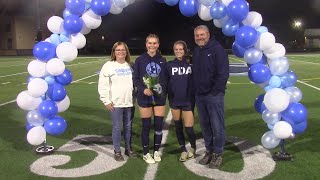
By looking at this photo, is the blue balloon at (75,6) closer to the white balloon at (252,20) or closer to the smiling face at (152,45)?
the smiling face at (152,45)

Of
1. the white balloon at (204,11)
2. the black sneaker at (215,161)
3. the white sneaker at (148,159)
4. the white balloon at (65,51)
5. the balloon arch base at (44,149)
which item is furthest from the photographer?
the balloon arch base at (44,149)

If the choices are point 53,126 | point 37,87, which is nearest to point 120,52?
point 37,87

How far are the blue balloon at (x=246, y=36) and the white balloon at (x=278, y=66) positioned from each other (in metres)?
0.52

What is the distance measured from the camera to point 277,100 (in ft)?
18.8

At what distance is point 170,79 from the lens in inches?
235

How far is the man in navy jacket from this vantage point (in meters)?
5.59

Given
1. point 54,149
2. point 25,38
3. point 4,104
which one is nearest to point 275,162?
point 54,149

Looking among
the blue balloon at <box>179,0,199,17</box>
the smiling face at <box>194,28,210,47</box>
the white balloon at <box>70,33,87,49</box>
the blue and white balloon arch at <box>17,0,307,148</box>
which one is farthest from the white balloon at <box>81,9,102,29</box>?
the smiling face at <box>194,28,210,47</box>

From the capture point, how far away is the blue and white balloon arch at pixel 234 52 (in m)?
5.84

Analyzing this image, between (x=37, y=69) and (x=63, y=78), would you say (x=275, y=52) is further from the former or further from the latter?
(x=37, y=69)

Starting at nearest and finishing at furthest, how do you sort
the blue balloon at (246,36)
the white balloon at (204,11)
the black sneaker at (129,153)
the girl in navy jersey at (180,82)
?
the blue balloon at (246,36) < the girl in navy jersey at (180,82) < the white balloon at (204,11) < the black sneaker at (129,153)

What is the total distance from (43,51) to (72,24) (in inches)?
25.5

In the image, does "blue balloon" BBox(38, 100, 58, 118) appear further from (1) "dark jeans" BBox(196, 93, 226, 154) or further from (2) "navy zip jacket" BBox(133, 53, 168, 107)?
(1) "dark jeans" BBox(196, 93, 226, 154)

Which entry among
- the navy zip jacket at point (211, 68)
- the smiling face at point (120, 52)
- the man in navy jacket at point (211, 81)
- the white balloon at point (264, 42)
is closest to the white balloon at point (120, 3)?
the smiling face at point (120, 52)
